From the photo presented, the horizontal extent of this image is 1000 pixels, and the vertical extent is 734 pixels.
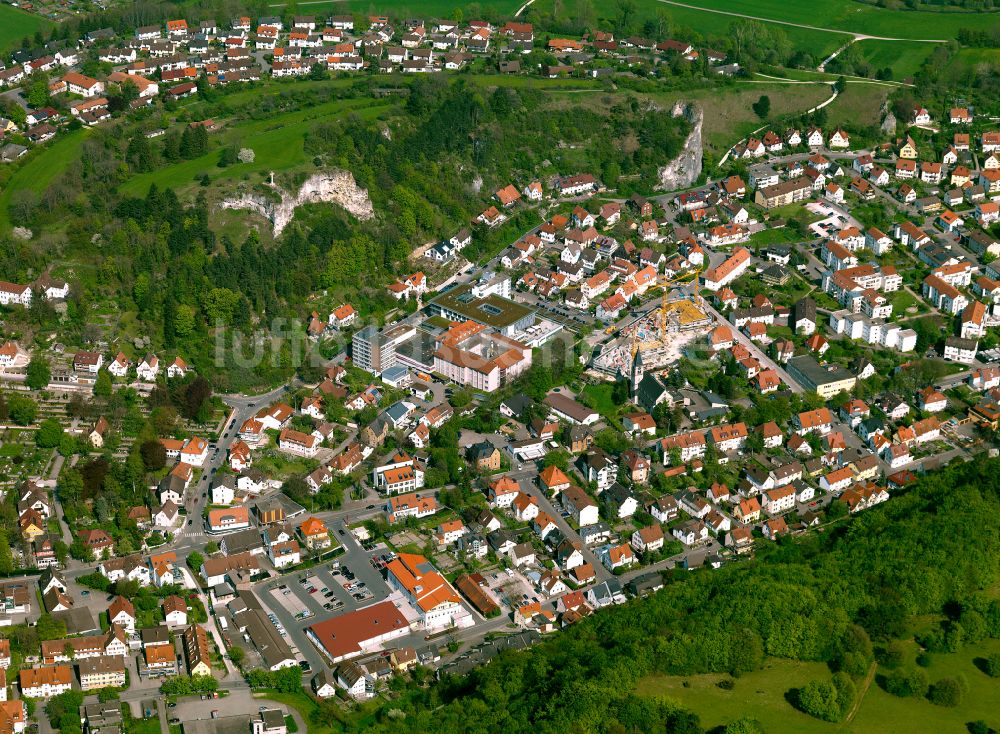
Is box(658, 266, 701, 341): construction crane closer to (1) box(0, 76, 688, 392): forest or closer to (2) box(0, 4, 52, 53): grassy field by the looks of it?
(1) box(0, 76, 688, 392): forest

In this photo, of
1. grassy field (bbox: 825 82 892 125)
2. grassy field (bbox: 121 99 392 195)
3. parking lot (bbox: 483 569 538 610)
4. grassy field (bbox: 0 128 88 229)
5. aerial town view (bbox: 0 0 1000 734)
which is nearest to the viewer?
aerial town view (bbox: 0 0 1000 734)

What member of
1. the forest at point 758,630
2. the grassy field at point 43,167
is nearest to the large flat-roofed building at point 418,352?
the forest at point 758,630

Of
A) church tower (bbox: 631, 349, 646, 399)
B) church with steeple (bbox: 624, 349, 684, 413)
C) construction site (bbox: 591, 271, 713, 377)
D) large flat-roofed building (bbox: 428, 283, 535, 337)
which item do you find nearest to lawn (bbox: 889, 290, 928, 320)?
construction site (bbox: 591, 271, 713, 377)

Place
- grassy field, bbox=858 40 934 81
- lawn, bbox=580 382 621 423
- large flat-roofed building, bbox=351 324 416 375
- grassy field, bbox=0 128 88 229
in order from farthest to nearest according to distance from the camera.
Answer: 1. grassy field, bbox=858 40 934 81
2. grassy field, bbox=0 128 88 229
3. large flat-roofed building, bbox=351 324 416 375
4. lawn, bbox=580 382 621 423

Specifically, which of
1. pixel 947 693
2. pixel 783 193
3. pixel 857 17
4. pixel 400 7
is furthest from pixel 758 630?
pixel 857 17

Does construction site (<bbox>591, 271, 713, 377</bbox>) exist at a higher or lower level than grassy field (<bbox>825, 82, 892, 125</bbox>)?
lower

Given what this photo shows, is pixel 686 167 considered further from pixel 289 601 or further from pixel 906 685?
pixel 906 685

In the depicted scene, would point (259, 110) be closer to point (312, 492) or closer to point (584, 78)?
point (584, 78)

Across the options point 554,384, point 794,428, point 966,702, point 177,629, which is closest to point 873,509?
point 794,428
